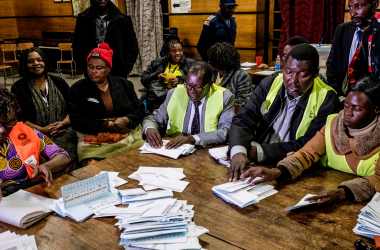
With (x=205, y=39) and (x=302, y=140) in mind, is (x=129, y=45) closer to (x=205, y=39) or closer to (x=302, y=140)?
(x=205, y=39)

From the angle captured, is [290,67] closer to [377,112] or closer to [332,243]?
[377,112]

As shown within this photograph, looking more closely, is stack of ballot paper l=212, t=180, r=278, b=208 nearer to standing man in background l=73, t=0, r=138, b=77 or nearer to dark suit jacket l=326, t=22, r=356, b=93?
dark suit jacket l=326, t=22, r=356, b=93

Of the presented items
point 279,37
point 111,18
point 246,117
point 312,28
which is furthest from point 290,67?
point 279,37

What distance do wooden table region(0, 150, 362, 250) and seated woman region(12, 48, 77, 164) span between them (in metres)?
1.36

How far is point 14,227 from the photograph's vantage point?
1.41 m

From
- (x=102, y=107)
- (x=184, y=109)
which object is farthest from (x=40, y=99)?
(x=184, y=109)

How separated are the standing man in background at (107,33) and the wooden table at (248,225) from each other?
87.7 inches

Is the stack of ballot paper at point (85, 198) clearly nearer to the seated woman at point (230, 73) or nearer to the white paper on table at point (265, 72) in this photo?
the seated woman at point (230, 73)

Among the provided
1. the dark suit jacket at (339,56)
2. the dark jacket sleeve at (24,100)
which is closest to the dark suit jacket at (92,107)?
the dark jacket sleeve at (24,100)

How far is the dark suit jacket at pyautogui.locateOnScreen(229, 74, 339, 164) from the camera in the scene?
76.9 inches

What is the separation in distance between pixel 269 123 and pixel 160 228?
3.62ft

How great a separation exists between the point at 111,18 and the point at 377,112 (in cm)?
275

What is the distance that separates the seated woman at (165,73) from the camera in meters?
4.11

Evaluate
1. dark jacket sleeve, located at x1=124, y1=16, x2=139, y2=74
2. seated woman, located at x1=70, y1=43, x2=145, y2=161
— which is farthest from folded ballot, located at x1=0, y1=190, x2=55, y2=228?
dark jacket sleeve, located at x1=124, y1=16, x2=139, y2=74
